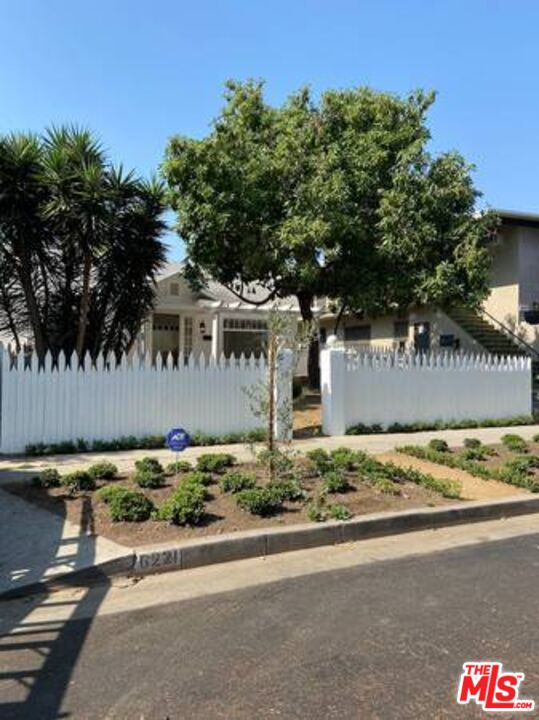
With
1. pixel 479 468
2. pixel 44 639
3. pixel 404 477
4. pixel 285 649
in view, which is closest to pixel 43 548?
pixel 44 639

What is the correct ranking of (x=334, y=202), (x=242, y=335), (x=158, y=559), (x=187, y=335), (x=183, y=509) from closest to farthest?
(x=158, y=559) → (x=183, y=509) → (x=334, y=202) → (x=187, y=335) → (x=242, y=335)


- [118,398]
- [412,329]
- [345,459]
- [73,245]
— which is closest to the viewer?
[345,459]

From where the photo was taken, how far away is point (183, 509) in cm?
703

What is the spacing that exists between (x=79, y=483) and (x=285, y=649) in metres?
4.45

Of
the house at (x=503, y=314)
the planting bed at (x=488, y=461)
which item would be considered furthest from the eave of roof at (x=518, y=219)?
the planting bed at (x=488, y=461)

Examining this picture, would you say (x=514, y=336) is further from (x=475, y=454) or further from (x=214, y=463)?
(x=214, y=463)

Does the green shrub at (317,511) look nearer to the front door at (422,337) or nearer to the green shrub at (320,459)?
the green shrub at (320,459)

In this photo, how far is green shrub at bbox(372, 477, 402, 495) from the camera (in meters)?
8.73

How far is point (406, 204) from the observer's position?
17.4 metres

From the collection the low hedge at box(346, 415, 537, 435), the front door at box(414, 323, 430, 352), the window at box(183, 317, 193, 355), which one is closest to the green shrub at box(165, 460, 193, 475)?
the low hedge at box(346, 415, 537, 435)

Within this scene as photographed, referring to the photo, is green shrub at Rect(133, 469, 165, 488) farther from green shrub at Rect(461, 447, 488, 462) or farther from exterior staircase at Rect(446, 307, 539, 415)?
exterior staircase at Rect(446, 307, 539, 415)

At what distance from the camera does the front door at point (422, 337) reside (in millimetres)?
23977

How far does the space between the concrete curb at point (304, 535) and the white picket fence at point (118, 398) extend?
3.67 meters

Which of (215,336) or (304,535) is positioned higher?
(215,336)
